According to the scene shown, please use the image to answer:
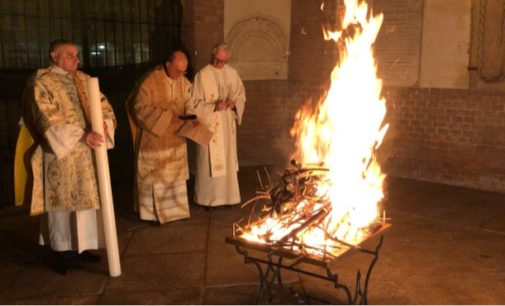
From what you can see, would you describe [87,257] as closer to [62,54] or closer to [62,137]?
[62,137]

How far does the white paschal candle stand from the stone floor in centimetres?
33

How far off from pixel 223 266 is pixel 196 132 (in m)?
1.76

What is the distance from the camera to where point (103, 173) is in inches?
191

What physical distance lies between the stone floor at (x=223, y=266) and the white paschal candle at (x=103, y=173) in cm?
33

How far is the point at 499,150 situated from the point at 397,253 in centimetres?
330

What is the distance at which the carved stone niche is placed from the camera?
942 cm

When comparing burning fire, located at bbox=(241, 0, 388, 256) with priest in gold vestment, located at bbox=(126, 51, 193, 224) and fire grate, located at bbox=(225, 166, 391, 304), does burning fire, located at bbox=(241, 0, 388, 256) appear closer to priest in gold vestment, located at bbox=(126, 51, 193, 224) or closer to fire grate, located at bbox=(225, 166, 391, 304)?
fire grate, located at bbox=(225, 166, 391, 304)

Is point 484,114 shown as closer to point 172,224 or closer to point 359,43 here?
point 359,43

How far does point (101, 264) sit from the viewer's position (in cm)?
535

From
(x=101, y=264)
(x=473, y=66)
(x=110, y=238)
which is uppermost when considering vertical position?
(x=473, y=66)

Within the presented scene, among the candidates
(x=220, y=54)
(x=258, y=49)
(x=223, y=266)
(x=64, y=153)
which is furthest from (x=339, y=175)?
(x=258, y=49)

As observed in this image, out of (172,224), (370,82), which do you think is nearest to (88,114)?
(172,224)

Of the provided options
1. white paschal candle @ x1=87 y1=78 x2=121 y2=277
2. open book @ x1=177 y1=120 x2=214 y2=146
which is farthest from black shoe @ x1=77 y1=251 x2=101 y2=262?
open book @ x1=177 y1=120 x2=214 y2=146

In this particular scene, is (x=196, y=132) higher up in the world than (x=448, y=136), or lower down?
higher up
